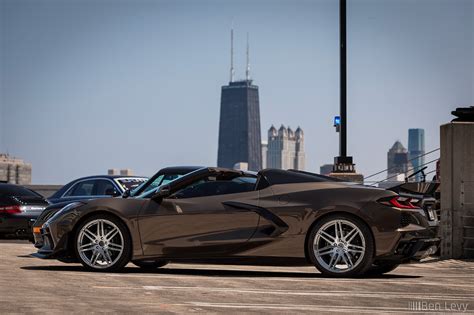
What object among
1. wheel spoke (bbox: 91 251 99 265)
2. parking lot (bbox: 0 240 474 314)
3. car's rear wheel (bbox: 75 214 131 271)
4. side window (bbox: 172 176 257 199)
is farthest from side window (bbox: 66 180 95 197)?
side window (bbox: 172 176 257 199)

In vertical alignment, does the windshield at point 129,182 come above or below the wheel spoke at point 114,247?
above

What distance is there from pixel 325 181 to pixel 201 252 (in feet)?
5.07

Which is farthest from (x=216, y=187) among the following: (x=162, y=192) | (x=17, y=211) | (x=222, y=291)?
(x=17, y=211)

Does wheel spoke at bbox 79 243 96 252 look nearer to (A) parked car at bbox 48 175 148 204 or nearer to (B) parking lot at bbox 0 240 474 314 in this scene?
(B) parking lot at bbox 0 240 474 314

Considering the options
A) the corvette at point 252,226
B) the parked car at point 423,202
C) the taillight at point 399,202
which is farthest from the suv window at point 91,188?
the taillight at point 399,202

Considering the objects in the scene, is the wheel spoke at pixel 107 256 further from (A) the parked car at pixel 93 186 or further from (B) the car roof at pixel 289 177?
(A) the parked car at pixel 93 186

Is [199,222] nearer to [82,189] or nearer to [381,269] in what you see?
[381,269]

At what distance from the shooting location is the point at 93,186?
2016 cm

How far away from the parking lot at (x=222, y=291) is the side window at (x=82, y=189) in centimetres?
705

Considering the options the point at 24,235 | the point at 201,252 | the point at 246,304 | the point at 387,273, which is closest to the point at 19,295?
the point at 246,304

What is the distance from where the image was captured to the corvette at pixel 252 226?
11734mm

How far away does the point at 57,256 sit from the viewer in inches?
500

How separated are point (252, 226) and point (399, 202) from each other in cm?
158

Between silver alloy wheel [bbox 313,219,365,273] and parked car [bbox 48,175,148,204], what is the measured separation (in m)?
8.58
